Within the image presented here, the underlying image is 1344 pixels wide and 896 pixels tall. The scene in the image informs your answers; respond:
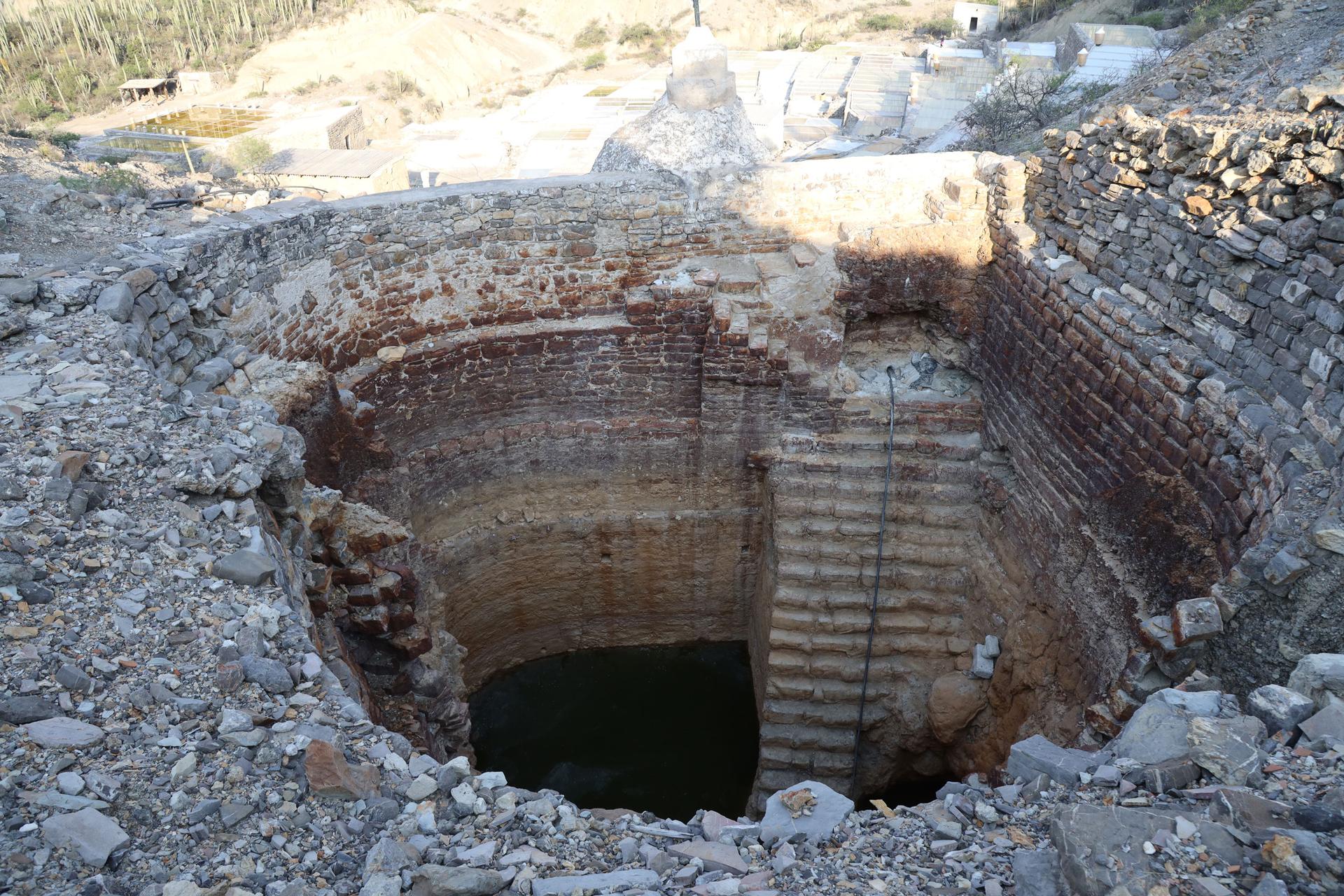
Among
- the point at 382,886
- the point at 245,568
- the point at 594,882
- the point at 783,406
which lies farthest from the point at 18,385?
the point at 783,406

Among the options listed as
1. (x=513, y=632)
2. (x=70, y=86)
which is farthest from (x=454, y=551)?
(x=70, y=86)

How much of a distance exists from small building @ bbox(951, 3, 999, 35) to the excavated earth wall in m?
23.1

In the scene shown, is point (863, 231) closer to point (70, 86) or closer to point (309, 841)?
point (309, 841)

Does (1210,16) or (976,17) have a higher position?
(976,17)

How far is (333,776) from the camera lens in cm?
244

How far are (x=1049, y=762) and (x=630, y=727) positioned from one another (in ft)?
15.8

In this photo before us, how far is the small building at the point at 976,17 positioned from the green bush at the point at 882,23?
8.46ft

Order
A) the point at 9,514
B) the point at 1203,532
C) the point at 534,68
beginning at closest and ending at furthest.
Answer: the point at 9,514 < the point at 1203,532 < the point at 534,68

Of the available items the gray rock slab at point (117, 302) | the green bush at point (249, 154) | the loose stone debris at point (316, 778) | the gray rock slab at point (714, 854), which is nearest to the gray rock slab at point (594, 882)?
the loose stone debris at point (316, 778)

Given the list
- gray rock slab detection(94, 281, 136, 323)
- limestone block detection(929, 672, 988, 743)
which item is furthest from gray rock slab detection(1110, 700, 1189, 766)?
gray rock slab detection(94, 281, 136, 323)

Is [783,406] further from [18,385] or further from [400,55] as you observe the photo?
[400,55]

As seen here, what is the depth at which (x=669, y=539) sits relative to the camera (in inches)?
287

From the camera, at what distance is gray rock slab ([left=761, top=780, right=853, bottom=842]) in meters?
2.70

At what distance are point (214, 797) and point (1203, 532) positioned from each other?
426cm
